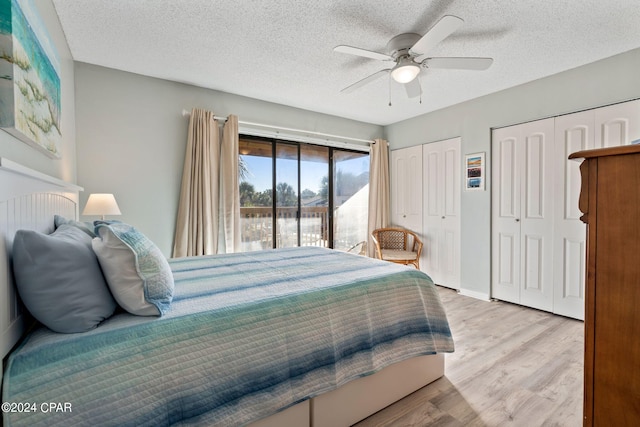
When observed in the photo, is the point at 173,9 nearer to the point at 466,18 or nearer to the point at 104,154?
the point at 104,154

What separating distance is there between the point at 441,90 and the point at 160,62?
3.03 meters

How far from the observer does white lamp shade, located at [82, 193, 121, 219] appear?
2.43 metres

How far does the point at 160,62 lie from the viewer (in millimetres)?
2713

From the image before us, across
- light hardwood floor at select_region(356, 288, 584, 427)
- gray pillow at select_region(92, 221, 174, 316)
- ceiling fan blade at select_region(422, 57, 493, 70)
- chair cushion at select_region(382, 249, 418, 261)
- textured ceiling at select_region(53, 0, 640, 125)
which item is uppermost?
textured ceiling at select_region(53, 0, 640, 125)

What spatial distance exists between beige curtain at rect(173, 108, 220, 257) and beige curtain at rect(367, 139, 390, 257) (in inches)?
98.0

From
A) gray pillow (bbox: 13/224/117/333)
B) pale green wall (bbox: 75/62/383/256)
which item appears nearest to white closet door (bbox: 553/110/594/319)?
pale green wall (bbox: 75/62/383/256)

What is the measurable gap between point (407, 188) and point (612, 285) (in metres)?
3.83

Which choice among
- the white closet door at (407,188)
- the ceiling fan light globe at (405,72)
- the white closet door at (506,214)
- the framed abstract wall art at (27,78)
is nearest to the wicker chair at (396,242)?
the white closet door at (407,188)

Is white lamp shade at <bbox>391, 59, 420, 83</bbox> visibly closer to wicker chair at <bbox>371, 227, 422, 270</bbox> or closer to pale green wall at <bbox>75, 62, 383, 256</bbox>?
pale green wall at <bbox>75, 62, 383, 256</bbox>

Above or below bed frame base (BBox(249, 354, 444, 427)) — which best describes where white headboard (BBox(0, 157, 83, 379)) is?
above

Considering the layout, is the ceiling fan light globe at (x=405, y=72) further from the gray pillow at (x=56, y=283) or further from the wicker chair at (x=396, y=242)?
the wicker chair at (x=396, y=242)

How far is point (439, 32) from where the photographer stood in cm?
182

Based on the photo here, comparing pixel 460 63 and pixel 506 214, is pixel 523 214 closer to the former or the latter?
pixel 506 214

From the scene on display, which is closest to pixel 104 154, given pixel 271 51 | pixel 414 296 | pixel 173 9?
pixel 173 9
